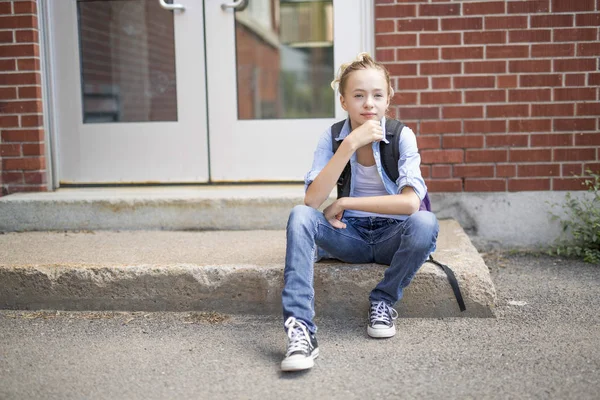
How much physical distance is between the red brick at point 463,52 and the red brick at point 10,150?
277 cm

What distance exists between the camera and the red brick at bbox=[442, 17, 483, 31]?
392 cm

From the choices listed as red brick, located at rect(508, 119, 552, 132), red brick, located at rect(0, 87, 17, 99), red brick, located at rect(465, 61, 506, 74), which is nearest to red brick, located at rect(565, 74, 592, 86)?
red brick, located at rect(508, 119, 552, 132)

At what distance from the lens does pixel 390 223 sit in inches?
114

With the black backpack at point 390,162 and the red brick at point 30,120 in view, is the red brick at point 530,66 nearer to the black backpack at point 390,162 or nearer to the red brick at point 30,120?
the black backpack at point 390,162

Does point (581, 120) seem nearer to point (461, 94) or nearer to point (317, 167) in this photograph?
point (461, 94)

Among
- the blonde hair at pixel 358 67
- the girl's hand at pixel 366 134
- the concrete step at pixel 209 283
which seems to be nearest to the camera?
the girl's hand at pixel 366 134

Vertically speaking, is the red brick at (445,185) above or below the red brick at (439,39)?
below

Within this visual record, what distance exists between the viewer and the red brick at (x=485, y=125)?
3.98 metres

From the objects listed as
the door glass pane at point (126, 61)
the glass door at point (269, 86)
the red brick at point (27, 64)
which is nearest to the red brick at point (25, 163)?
the door glass pane at point (126, 61)

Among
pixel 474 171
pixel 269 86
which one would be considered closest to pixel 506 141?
pixel 474 171

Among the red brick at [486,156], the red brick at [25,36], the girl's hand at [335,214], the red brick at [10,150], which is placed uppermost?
the red brick at [25,36]

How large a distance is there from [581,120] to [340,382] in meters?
2.56

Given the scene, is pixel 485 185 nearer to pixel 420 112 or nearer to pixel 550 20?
pixel 420 112

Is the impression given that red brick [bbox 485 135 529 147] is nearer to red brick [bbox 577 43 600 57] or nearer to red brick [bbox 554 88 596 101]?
red brick [bbox 554 88 596 101]
